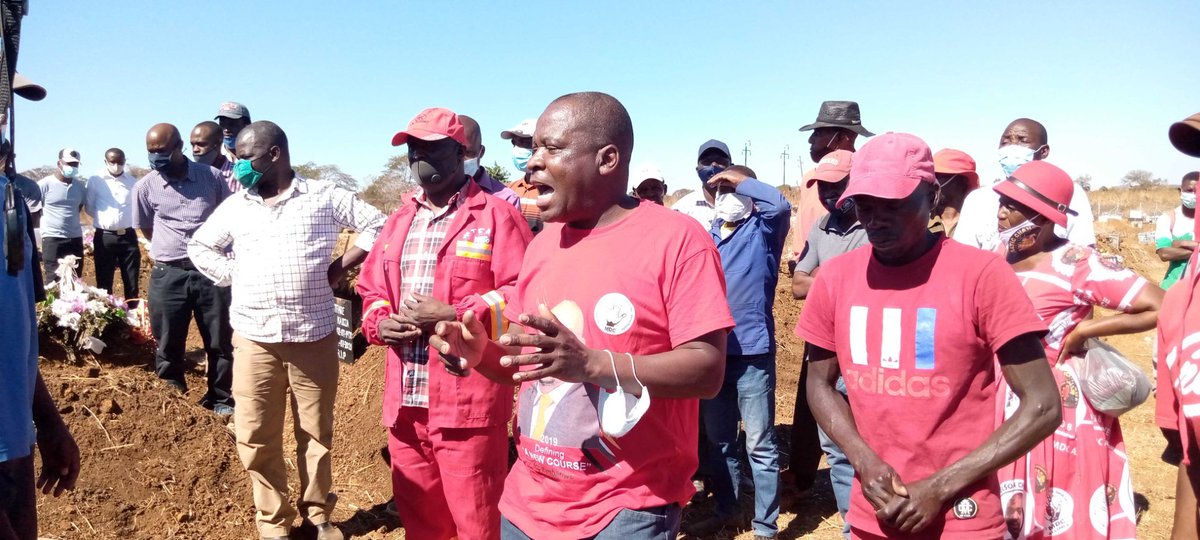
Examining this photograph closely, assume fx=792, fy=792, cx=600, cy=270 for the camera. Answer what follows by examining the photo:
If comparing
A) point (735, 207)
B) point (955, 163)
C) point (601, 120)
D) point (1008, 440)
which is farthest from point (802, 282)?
point (601, 120)

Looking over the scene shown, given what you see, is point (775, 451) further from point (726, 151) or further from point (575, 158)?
point (575, 158)

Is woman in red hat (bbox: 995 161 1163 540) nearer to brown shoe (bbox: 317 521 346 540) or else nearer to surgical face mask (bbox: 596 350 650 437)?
surgical face mask (bbox: 596 350 650 437)

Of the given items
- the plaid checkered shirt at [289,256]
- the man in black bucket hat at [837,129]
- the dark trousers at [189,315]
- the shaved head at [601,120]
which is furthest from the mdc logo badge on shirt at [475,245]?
the dark trousers at [189,315]

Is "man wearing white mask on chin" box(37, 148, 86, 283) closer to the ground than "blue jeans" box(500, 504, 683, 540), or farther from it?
farther from it

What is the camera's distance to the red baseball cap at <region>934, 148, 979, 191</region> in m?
4.41

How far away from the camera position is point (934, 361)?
2215mm

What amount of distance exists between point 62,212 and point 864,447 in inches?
411

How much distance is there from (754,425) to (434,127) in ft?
7.97

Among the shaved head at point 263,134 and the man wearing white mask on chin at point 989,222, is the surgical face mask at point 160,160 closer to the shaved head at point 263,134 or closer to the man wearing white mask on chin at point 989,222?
the shaved head at point 263,134

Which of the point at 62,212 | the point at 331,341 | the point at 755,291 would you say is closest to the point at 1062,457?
the point at 755,291

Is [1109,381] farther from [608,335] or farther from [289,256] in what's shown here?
[289,256]

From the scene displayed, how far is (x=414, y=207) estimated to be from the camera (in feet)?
12.5

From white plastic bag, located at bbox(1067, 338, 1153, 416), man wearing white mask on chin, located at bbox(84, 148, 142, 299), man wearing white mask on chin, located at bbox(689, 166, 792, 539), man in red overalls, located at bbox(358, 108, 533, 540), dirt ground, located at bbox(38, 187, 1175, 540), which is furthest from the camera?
man wearing white mask on chin, located at bbox(84, 148, 142, 299)

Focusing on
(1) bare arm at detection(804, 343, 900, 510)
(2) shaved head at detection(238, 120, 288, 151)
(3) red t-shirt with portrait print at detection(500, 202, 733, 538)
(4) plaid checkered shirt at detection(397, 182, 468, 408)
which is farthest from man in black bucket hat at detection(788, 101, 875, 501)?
(2) shaved head at detection(238, 120, 288, 151)
